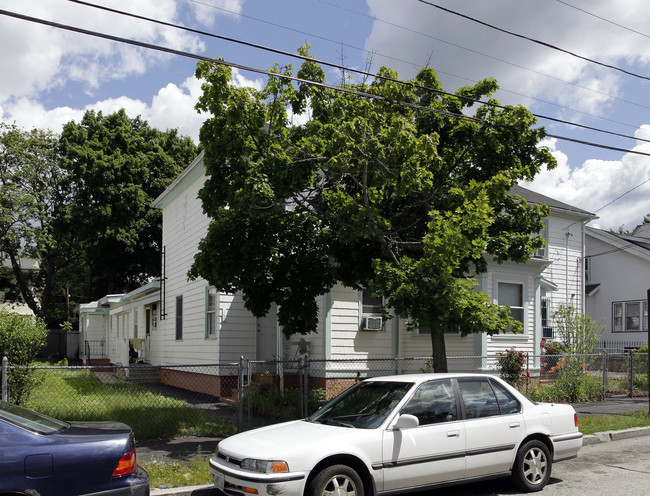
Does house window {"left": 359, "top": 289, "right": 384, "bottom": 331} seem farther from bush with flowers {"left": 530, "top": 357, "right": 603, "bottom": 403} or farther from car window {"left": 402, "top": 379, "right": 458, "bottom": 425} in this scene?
car window {"left": 402, "top": 379, "right": 458, "bottom": 425}

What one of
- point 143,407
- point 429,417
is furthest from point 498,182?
point 143,407

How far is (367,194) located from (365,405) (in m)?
4.32

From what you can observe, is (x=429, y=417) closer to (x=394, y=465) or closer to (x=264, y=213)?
(x=394, y=465)

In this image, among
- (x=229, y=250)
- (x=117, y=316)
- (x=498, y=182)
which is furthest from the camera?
(x=117, y=316)

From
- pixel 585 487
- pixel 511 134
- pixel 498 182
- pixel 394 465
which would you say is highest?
pixel 511 134

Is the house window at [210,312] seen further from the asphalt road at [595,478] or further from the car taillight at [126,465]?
the car taillight at [126,465]

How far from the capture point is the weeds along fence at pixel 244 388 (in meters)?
10.2

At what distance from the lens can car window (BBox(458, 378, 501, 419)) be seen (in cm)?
690

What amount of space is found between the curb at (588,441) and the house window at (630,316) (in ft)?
58.4

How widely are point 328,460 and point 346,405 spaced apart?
124cm

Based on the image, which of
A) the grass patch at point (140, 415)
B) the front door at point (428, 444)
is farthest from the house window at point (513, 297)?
the front door at point (428, 444)

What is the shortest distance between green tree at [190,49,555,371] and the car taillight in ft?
16.6

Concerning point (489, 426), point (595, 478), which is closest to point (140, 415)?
point (489, 426)

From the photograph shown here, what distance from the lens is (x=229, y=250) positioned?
1050cm
